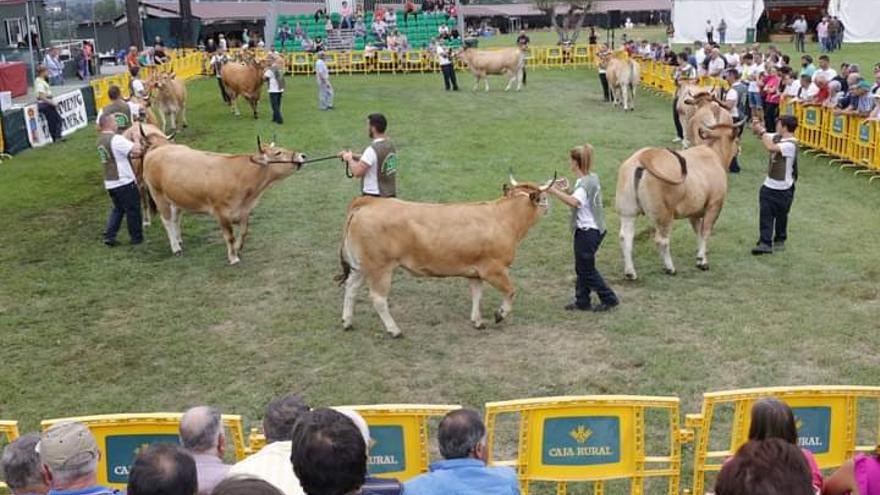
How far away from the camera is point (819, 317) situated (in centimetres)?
888

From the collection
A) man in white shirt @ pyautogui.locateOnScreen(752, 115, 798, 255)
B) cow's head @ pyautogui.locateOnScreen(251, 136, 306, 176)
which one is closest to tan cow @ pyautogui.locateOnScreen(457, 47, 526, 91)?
man in white shirt @ pyautogui.locateOnScreen(752, 115, 798, 255)

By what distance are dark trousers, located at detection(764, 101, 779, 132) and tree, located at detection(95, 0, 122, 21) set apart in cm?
4937

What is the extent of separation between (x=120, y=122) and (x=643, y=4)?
232 ft

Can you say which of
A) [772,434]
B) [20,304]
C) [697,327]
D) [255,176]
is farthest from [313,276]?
[772,434]

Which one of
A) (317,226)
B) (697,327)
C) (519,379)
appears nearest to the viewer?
(519,379)

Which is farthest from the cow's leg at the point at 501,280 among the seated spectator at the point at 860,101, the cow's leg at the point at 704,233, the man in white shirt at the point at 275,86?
the man in white shirt at the point at 275,86

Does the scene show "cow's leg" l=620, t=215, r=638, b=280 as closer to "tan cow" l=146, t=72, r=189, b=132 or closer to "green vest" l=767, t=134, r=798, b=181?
"green vest" l=767, t=134, r=798, b=181

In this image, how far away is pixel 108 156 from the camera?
11633mm

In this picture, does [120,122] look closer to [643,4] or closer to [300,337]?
[300,337]

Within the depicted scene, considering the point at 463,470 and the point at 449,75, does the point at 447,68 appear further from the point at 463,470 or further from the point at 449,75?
the point at 463,470

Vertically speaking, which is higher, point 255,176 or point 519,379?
point 255,176

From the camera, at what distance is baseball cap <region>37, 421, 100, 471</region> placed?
3.56m

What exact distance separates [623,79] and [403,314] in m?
15.5

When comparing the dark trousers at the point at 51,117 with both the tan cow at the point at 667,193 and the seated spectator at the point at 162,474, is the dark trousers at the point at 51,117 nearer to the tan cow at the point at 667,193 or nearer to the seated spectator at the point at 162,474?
the tan cow at the point at 667,193
